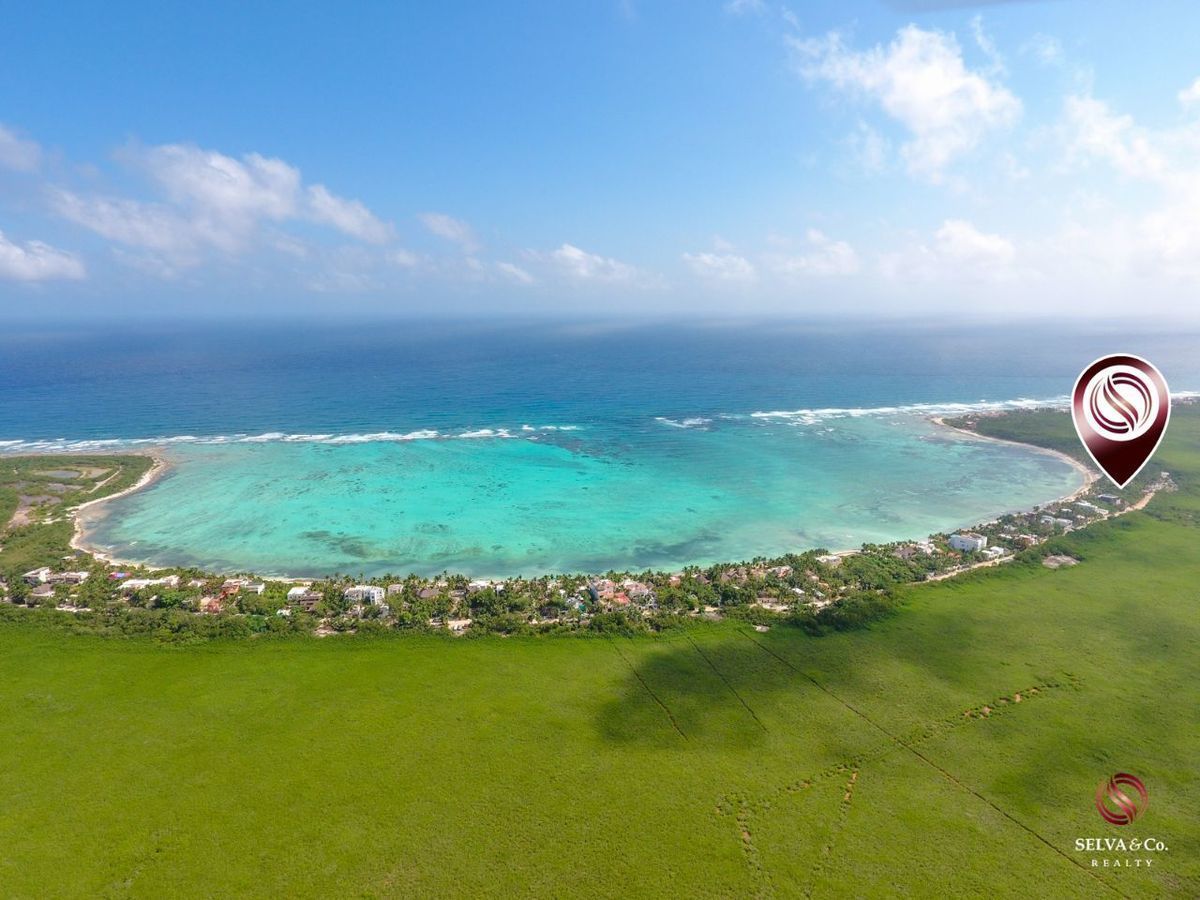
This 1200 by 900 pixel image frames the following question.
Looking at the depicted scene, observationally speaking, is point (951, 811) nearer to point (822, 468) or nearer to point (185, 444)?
point (822, 468)

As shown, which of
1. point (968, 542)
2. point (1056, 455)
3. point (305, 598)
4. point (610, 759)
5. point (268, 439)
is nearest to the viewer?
point (610, 759)

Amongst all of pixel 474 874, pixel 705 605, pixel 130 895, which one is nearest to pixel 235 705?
pixel 130 895

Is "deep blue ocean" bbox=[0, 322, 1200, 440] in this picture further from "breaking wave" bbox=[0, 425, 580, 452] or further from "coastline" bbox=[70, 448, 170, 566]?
"coastline" bbox=[70, 448, 170, 566]

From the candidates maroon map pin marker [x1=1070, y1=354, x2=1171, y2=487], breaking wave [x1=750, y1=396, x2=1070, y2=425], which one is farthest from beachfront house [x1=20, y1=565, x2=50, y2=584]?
breaking wave [x1=750, y1=396, x2=1070, y2=425]

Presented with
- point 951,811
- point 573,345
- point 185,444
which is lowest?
point 951,811

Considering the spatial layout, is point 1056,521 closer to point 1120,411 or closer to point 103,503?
point 1120,411

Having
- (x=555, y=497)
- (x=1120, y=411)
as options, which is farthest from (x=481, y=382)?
(x=1120, y=411)
